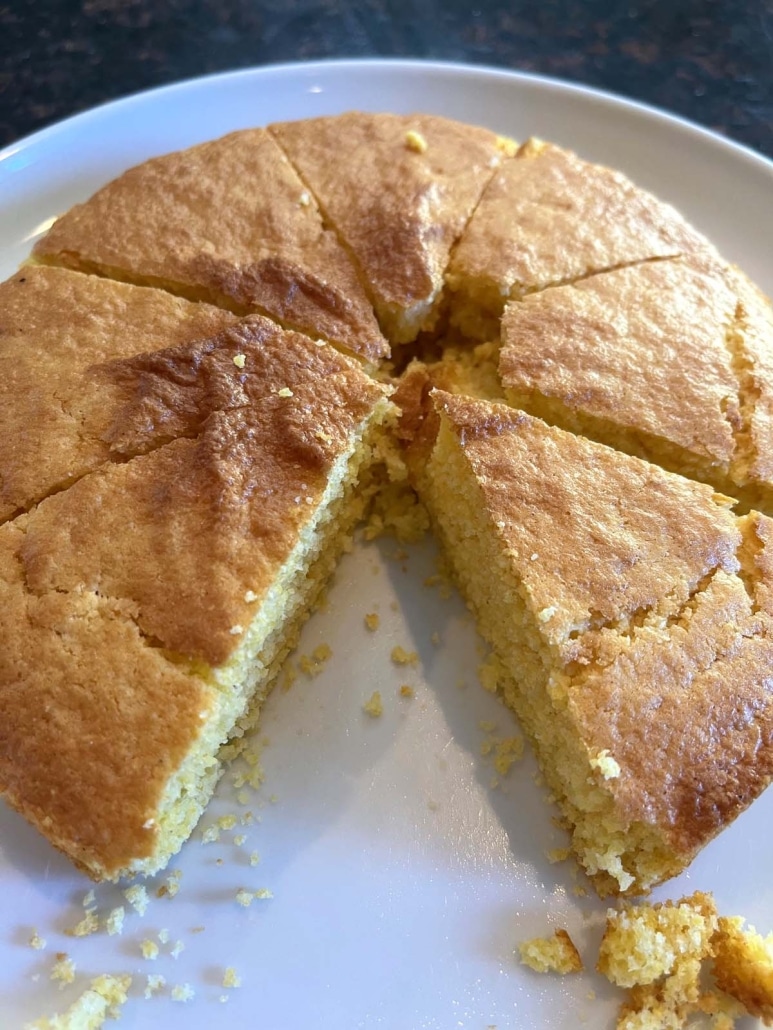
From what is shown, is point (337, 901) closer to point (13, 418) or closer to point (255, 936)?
point (255, 936)

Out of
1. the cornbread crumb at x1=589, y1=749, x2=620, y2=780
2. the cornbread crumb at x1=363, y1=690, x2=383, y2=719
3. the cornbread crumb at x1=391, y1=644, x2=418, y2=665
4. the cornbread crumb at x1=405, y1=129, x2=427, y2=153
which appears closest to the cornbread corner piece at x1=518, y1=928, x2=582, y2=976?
the cornbread crumb at x1=589, y1=749, x2=620, y2=780

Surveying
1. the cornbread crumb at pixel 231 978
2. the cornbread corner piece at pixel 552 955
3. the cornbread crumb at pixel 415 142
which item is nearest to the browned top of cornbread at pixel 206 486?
the cornbread crumb at pixel 231 978

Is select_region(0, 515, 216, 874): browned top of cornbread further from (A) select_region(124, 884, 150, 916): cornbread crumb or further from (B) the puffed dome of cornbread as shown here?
(A) select_region(124, 884, 150, 916): cornbread crumb

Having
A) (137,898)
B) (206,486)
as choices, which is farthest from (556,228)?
(137,898)

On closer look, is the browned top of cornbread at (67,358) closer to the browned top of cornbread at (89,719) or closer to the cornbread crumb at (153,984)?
the browned top of cornbread at (89,719)

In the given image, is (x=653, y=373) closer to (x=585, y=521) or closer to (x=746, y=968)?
(x=585, y=521)

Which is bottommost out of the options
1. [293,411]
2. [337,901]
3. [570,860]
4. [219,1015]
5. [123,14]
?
[219,1015]

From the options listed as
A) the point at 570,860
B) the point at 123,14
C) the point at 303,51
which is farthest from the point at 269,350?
the point at 123,14
